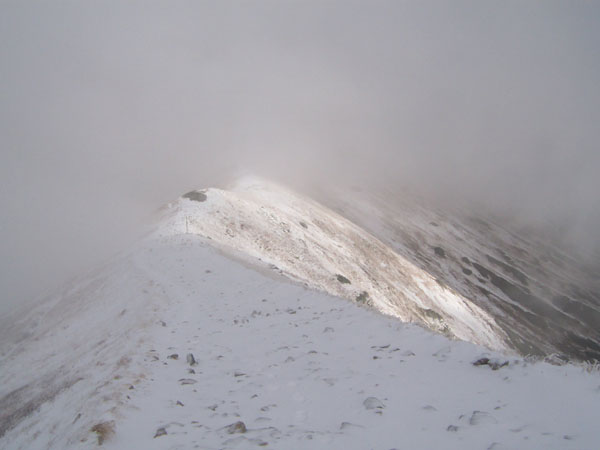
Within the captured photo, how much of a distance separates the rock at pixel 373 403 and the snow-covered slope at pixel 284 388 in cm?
2

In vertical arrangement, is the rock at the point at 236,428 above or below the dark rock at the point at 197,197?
above

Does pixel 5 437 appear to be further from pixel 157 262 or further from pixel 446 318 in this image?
pixel 446 318

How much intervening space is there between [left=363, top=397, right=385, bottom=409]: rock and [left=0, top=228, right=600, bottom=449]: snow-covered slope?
23 mm

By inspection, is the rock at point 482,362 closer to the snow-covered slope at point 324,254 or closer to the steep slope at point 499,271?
the snow-covered slope at point 324,254

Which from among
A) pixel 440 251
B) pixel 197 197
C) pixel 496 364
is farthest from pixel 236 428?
pixel 440 251

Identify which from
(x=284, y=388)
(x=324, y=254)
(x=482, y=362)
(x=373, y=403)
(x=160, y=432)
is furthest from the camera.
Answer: (x=324, y=254)

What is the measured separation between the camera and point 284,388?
24.7 ft

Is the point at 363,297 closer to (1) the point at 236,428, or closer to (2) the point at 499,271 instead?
(1) the point at 236,428

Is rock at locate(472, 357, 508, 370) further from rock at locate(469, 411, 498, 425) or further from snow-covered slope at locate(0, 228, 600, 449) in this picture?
rock at locate(469, 411, 498, 425)

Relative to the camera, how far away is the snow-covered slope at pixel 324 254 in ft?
116

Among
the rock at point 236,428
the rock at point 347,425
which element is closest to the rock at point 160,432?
the rock at point 236,428

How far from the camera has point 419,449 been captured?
4.64m

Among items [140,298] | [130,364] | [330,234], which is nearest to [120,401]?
[130,364]

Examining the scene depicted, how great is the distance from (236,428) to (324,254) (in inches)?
1494
